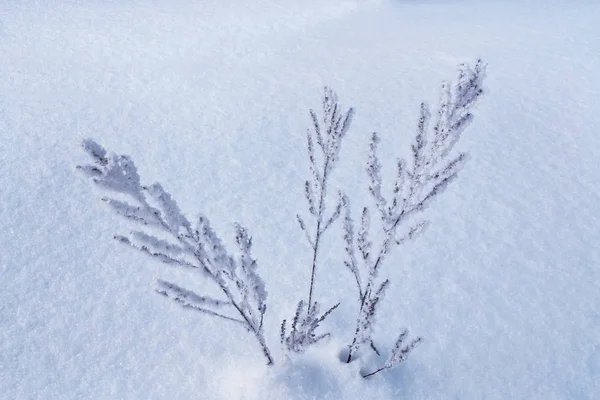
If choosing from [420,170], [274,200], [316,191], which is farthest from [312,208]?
[274,200]

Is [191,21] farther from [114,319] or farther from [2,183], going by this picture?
[114,319]

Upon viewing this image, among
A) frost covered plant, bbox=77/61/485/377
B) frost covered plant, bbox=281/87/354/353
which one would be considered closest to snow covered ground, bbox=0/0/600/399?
frost covered plant, bbox=281/87/354/353

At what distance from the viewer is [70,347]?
5.81 feet

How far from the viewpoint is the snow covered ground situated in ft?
5.65

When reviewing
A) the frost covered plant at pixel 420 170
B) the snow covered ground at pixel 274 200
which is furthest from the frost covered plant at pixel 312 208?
the snow covered ground at pixel 274 200

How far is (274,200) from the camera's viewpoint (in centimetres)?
246

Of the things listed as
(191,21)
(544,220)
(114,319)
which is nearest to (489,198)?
(544,220)

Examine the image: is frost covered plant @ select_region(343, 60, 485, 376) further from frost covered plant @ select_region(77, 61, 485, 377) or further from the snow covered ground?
the snow covered ground

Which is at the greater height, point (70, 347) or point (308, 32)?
point (308, 32)

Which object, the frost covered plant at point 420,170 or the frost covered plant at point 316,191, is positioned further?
the frost covered plant at point 316,191

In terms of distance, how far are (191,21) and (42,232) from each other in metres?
2.86

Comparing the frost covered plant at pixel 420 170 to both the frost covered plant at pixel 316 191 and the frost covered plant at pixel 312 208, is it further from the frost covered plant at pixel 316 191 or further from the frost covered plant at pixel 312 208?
the frost covered plant at pixel 316 191

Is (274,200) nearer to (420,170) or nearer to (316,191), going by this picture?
(316,191)

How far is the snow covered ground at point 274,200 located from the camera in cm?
172
